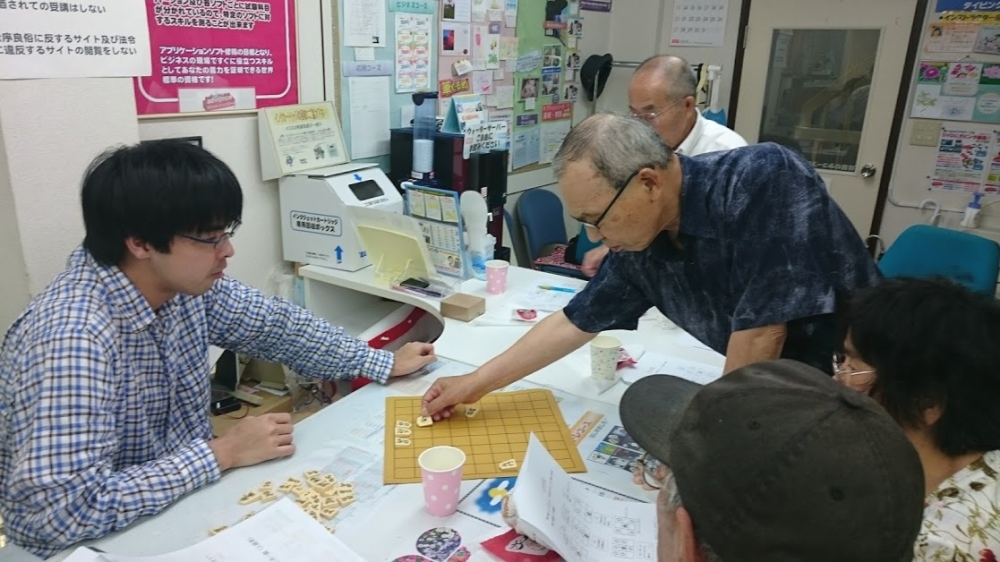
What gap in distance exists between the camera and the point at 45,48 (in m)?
1.80

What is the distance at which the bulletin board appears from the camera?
2.92 metres

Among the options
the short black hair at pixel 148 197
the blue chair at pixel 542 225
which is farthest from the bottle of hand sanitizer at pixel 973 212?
the short black hair at pixel 148 197

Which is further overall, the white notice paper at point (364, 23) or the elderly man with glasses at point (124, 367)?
the white notice paper at point (364, 23)

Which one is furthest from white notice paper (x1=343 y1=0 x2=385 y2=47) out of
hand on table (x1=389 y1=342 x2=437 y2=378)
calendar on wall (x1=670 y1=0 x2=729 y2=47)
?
calendar on wall (x1=670 y1=0 x2=729 y2=47)

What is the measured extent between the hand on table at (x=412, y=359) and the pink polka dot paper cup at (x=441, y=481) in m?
0.51

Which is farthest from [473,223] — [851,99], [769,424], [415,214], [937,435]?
[851,99]

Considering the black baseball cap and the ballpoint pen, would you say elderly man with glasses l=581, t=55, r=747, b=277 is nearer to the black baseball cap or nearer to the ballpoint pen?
the ballpoint pen

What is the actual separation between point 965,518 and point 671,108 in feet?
6.01

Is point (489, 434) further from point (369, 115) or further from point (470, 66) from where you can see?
point (470, 66)

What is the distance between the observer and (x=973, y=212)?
3789mm

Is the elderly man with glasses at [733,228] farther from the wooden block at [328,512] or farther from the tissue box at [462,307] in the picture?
the tissue box at [462,307]

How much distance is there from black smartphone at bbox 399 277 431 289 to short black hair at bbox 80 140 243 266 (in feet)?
3.79

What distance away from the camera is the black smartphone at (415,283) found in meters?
2.44

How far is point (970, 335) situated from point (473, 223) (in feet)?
5.91
